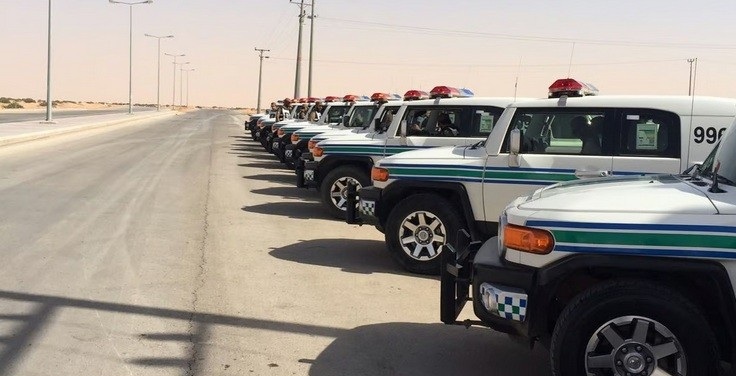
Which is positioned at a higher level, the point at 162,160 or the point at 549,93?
the point at 549,93

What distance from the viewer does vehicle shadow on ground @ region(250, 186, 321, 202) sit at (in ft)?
46.5

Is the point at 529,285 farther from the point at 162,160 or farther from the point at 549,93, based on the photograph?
the point at 162,160

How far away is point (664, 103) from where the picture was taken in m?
7.01

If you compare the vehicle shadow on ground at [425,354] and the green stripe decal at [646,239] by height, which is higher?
the green stripe decal at [646,239]

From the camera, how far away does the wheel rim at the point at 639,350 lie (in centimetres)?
379

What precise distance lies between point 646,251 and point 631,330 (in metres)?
0.40

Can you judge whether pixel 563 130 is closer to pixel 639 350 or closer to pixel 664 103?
pixel 664 103

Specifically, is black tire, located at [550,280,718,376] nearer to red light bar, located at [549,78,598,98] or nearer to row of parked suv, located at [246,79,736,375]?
row of parked suv, located at [246,79,736,375]

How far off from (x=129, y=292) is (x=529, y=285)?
3797 millimetres

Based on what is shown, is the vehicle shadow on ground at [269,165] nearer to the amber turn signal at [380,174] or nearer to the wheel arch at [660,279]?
the amber turn signal at [380,174]

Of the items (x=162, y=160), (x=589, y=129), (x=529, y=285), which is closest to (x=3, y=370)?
(x=529, y=285)

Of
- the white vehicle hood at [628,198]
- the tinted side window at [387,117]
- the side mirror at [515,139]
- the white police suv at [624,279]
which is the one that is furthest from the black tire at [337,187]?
the white police suv at [624,279]

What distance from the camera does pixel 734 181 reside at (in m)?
4.18

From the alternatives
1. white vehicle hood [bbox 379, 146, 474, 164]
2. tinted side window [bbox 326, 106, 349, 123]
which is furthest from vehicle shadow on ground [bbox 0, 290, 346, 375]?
tinted side window [bbox 326, 106, 349, 123]
